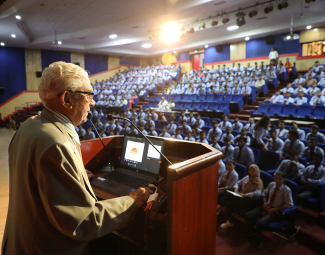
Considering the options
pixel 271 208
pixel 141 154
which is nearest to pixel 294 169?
pixel 271 208

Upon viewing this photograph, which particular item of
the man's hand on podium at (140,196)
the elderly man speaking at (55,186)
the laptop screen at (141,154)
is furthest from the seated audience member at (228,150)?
the elderly man speaking at (55,186)

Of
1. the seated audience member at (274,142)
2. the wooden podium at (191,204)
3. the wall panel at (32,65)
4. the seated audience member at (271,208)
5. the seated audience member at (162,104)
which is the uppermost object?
the wall panel at (32,65)

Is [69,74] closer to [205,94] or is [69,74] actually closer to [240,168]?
[240,168]

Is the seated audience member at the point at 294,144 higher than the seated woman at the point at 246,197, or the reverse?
the seated audience member at the point at 294,144

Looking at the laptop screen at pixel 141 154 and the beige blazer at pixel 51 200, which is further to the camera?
the laptop screen at pixel 141 154

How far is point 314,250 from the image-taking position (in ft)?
7.79

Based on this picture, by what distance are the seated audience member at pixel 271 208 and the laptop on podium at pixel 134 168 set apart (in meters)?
1.79

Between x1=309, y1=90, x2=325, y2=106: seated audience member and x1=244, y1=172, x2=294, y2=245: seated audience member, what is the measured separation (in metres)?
4.62

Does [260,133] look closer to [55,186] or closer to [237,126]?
[237,126]

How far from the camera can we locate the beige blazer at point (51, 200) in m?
0.64

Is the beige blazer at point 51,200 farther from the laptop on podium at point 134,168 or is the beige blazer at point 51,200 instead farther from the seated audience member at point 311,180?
the seated audience member at point 311,180

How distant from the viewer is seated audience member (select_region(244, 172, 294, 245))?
8.27 feet

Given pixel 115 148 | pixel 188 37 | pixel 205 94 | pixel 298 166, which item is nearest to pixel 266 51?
pixel 188 37

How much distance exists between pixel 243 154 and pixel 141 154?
309 centimetres
